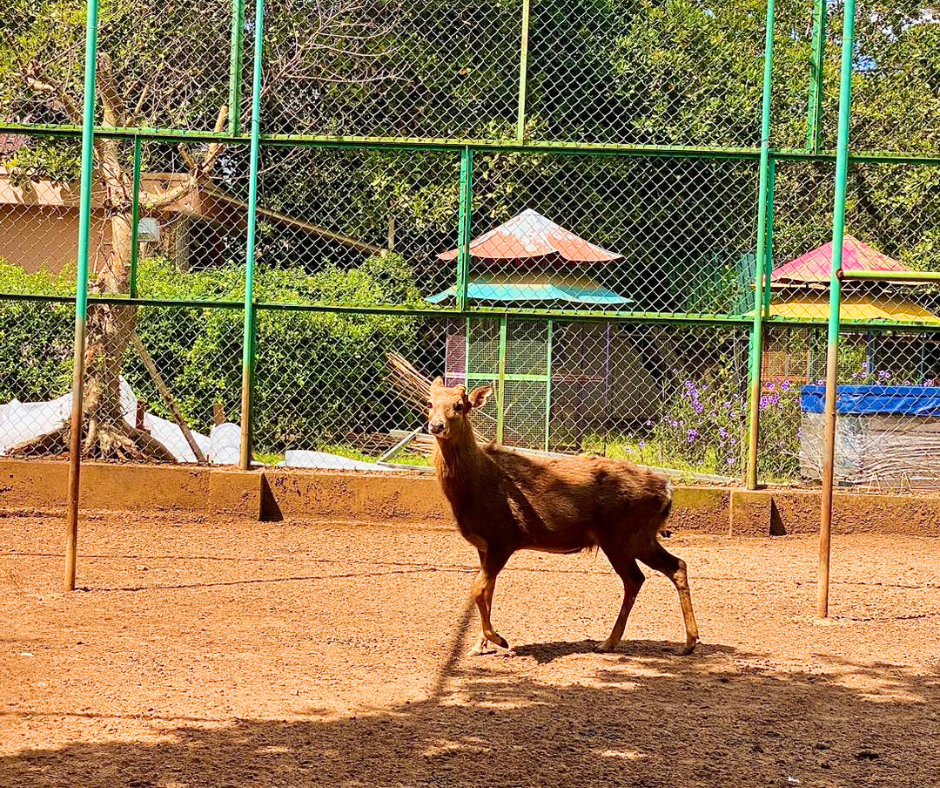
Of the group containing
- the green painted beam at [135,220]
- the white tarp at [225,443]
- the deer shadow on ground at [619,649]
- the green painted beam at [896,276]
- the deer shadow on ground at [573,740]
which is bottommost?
the deer shadow on ground at [619,649]

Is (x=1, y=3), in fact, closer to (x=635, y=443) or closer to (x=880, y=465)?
(x=635, y=443)

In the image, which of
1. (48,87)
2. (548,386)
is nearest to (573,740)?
(548,386)

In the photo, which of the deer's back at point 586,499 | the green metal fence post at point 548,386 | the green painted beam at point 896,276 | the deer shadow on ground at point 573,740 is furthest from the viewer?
the green metal fence post at point 548,386

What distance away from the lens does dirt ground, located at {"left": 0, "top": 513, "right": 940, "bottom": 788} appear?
470 cm

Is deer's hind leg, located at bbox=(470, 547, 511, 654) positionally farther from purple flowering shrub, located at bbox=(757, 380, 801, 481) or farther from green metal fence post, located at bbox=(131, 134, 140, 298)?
green metal fence post, located at bbox=(131, 134, 140, 298)

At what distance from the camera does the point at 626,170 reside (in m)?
13.8

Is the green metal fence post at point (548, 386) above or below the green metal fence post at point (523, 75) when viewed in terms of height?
below

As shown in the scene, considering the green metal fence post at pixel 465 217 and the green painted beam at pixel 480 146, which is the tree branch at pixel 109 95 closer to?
the green painted beam at pixel 480 146

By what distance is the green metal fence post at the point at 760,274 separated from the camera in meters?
10.7

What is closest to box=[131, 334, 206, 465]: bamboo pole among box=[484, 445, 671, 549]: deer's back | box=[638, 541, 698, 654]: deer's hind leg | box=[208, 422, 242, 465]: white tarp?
box=[208, 422, 242, 465]: white tarp

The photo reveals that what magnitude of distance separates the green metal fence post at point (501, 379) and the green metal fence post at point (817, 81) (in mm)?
3024

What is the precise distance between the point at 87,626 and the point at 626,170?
8.68 metres

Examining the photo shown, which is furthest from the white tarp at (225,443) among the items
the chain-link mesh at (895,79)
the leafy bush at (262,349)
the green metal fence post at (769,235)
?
the chain-link mesh at (895,79)

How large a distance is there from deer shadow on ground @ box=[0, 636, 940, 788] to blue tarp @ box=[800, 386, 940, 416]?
5.18 metres
